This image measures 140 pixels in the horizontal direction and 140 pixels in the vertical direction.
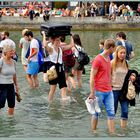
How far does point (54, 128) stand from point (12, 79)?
4.22ft

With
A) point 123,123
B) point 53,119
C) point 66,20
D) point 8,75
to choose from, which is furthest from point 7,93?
point 66,20

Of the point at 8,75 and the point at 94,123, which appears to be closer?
the point at 94,123

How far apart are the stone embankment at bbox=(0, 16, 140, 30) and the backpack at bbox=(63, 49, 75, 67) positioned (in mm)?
26538

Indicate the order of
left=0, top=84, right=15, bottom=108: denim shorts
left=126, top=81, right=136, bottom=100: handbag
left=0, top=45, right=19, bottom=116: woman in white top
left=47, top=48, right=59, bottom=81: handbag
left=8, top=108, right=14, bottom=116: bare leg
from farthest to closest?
left=47, top=48, right=59, bottom=81: handbag < left=8, top=108, right=14, bottom=116: bare leg < left=0, top=84, right=15, bottom=108: denim shorts < left=0, top=45, right=19, bottom=116: woman in white top < left=126, top=81, right=136, bottom=100: handbag

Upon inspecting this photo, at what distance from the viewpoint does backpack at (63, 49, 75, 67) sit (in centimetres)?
1421

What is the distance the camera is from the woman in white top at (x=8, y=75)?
10727 millimetres

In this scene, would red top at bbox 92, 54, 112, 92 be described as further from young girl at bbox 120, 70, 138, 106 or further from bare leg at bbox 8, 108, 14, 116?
bare leg at bbox 8, 108, 14, 116

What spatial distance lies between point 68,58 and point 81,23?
2733cm

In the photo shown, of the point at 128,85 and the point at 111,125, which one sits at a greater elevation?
the point at 128,85

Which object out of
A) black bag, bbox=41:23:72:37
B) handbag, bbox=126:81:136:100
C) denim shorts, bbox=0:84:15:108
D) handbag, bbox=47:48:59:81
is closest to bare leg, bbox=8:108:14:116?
denim shorts, bbox=0:84:15:108

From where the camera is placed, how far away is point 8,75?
35.9 ft

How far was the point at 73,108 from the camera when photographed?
12742mm

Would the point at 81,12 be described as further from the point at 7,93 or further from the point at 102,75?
the point at 102,75

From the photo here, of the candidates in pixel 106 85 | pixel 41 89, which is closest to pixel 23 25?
pixel 41 89
